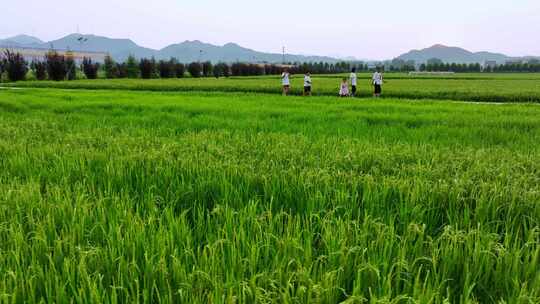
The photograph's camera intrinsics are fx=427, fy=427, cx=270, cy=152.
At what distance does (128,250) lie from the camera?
2.12 metres

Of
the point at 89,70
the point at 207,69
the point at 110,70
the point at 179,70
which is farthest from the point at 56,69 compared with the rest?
the point at 207,69

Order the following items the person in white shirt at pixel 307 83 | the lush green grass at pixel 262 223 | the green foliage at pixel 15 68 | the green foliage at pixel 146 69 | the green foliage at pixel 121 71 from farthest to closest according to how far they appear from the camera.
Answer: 1. the green foliage at pixel 146 69
2. the green foliage at pixel 121 71
3. the green foliage at pixel 15 68
4. the person in white shirt at pixel 307 83
5. the lush green grass at pixel 262 223

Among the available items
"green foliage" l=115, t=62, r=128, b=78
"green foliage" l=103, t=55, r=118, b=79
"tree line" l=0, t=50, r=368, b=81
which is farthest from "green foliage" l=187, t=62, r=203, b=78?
"green foliage" l=103, t=55, r=118, b=79

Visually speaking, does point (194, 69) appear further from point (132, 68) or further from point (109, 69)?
point (109, 69)

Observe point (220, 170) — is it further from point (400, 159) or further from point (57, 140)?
point (57, 140)

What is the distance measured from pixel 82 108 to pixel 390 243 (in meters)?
12.4

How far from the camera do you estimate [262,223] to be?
2.51 m

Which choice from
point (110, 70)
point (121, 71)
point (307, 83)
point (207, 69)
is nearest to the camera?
point (307, 83)

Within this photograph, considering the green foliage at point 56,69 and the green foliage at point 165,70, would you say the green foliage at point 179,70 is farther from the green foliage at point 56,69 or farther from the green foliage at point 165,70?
the green foliage at point 56,69

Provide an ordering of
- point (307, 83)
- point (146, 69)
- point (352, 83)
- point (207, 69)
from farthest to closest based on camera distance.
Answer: point (207, 69) < point (146, 69) < point (307, 83) < point (352, 83)

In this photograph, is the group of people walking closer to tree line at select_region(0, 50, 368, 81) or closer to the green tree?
tree line at select_region(0, 50, 368, 81)

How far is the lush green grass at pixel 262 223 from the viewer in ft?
5.96

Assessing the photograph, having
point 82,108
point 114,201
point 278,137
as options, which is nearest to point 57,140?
point 278,137

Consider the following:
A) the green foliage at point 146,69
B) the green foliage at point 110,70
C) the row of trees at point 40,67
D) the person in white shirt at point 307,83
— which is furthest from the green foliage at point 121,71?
the person in white shirt at point 307,83
